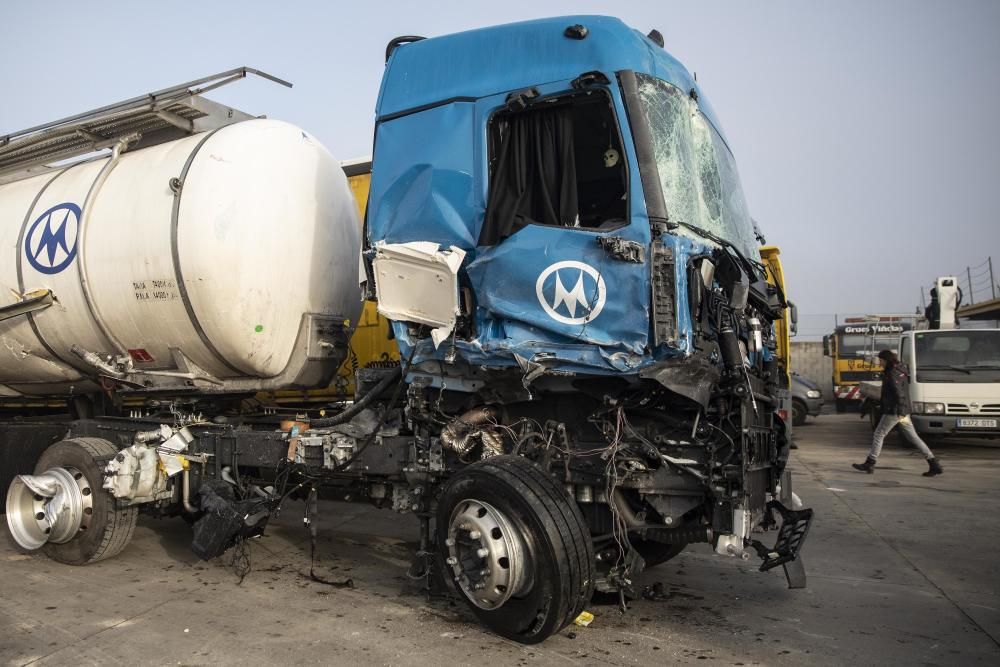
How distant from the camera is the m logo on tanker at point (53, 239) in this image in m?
5.89

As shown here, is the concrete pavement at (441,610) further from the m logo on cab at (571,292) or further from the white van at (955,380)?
the white van at (955,380)

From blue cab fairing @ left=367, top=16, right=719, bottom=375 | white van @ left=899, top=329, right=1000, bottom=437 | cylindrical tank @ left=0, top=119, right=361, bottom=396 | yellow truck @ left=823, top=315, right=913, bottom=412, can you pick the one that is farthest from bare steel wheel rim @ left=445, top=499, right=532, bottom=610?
yellow truck @ left=823, top=315, right=913, bottom=412

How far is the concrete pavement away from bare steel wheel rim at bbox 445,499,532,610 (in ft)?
1.04

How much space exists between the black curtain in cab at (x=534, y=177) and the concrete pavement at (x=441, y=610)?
91.4 inches

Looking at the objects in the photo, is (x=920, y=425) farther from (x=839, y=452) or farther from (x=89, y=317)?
(x=89, y=317)

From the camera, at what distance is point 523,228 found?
424cm

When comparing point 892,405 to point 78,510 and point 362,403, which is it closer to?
point 362,403

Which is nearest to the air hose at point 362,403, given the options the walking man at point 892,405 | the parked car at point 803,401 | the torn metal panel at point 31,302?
the torn metal panel at point 31,302

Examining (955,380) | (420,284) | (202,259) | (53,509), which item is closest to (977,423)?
Result: (955,380)

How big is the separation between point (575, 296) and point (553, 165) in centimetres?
85

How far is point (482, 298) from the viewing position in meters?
4.30

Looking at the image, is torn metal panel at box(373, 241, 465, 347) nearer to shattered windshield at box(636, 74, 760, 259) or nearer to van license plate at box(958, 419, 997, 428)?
shattered windshield at box(636, 74, 760, 259)

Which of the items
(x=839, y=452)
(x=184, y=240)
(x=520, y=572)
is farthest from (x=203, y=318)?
(x=839, y=452)

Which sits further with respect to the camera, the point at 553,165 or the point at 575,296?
the point at 553,165
